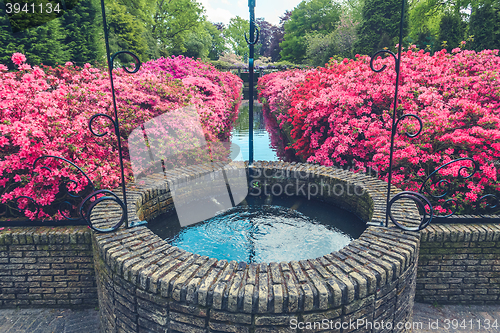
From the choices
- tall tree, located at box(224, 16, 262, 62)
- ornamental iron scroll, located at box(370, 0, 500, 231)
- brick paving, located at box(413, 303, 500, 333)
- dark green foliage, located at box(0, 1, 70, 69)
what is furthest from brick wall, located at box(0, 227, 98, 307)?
tall tree, located at box(224, 16, 262, 62)

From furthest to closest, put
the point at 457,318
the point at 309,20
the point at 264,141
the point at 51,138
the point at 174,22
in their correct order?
the point at 309,20
the point at 174,22
the point at 264,141
the point at 51,138
the point at 457,318

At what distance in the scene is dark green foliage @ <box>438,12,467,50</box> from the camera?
18.9 m

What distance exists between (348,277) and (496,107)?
16.1 feet

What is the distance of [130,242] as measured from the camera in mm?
2898

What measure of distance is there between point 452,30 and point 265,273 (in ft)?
74.2

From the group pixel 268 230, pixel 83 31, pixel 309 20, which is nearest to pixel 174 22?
pixel 309 20

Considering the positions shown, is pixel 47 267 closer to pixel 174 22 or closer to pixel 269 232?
pixel 269 232

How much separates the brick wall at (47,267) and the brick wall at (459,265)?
394cm

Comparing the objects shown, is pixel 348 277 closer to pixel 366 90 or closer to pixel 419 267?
pixel 419 267

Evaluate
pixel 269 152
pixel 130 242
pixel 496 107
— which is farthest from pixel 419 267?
pixel 269 152

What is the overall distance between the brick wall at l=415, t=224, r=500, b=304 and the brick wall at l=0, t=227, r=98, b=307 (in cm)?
394

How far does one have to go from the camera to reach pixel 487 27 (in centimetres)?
1591

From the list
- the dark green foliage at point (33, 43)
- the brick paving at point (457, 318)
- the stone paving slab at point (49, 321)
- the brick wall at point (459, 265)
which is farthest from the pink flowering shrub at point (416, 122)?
the dark green foliage at point (33, 43)

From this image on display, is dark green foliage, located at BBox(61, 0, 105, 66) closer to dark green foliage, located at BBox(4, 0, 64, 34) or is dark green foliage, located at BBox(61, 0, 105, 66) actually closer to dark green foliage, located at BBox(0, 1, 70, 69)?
dark green foliage, located at BBox(0, 1, 70, 69)
